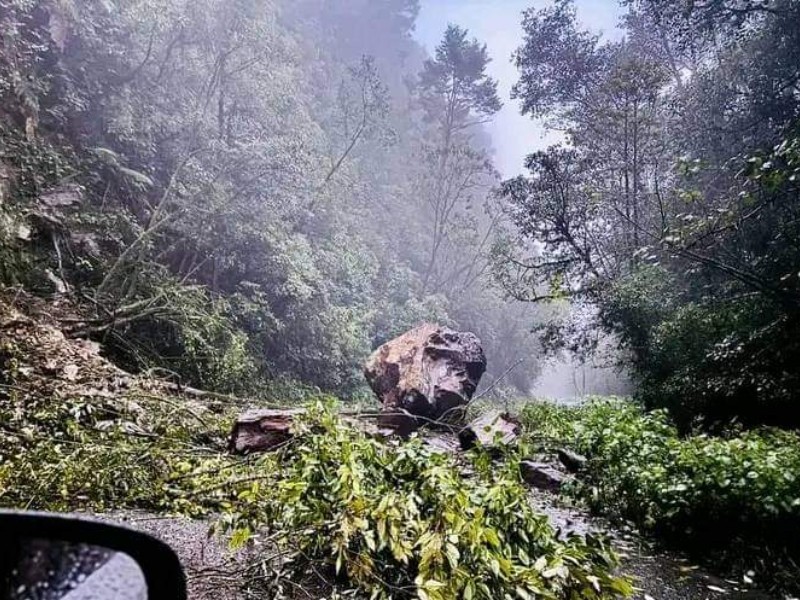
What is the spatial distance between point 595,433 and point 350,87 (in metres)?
29.0

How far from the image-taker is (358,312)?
17.2 metres

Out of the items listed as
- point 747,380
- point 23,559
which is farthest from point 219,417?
point 747,380

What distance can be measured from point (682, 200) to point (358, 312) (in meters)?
10.3

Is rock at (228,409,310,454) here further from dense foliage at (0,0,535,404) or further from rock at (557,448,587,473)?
rock at (557,448,587,473)

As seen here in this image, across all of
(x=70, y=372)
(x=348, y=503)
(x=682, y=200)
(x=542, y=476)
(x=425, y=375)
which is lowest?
(x=542, y=476)

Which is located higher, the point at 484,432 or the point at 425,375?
the point at 425,375

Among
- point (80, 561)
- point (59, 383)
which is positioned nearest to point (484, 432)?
point (59, 383)

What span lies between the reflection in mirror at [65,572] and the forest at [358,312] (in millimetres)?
1279

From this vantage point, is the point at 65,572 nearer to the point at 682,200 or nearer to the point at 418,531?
the point at 418,531


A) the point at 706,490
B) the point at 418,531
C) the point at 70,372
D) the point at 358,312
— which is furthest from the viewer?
the point at 358,312

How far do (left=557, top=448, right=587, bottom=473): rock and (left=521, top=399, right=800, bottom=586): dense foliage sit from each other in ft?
2.80

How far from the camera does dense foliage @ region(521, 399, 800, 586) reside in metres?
3.20

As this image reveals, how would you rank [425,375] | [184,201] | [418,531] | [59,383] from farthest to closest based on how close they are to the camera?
[184,201] → [425,375] → [59,383] → [418,531]

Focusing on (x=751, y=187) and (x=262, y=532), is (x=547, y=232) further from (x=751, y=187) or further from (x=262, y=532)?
(x=262, y=532)
